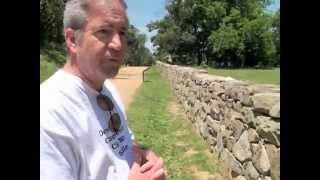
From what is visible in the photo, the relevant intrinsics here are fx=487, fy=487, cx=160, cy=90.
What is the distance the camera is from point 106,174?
1518 millimetres

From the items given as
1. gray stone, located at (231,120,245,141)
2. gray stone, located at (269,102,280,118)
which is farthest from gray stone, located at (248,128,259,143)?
gray stone, located at (269,102,280,118)

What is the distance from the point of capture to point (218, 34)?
5366 cm

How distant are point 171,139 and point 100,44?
667 centimetres

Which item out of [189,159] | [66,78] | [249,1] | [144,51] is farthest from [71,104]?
[144,51]

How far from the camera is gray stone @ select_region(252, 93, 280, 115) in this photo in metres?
3.78

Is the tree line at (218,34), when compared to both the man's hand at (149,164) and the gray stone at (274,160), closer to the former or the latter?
the gray stone at (274,160)

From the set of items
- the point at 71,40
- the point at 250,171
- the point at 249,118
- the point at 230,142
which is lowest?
the point at 250,171

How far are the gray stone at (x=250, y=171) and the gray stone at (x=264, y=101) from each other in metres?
0.59

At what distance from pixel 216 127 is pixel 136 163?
5.14 m

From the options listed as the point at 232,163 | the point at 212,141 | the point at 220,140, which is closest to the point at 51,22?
the point at 212,141

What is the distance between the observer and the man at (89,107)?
138cm

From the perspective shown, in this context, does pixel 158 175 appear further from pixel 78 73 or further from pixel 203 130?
pixel 203 130

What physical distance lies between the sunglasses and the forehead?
0.85ft
